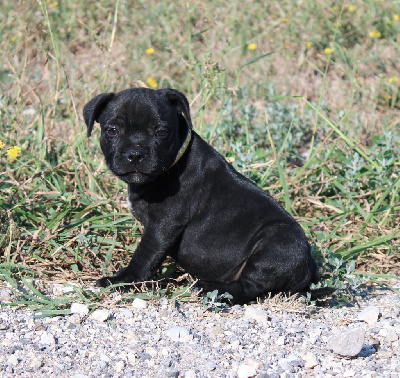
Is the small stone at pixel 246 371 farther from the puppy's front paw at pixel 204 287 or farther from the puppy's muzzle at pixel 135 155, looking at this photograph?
the puppy's muzzle at pixel 135 155

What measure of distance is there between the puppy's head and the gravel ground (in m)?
0.89

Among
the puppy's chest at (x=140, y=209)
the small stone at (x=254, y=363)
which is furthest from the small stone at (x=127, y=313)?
the small stone at (x=254, y=363)

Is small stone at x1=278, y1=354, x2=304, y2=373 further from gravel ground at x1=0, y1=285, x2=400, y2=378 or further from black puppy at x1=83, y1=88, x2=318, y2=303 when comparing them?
black puppy at x1=83, y1=88, x2=318, y2=303

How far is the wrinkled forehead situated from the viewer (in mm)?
4336

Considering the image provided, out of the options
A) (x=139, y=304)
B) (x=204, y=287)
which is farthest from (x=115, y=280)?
(x=204, y=287)

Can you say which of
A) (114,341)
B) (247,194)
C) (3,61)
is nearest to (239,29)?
(3,61)

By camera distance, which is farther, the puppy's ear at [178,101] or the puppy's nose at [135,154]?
the puppy's ear at [178,101]

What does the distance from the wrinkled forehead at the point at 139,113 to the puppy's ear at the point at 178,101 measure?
0.43ft

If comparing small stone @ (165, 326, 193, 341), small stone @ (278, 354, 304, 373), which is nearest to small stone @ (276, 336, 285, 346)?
small stone @ (278, 354, 304, 373)

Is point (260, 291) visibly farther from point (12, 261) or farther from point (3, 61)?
point (3, 61)

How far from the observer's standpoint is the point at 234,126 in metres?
7.15

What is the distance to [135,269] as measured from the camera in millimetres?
4578

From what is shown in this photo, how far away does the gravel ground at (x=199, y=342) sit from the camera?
3.65m

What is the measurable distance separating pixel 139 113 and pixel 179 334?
1.43m
